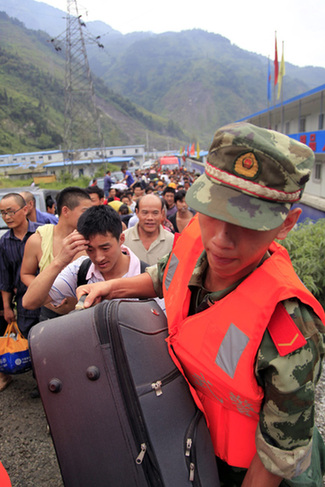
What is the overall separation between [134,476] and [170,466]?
4.5 inches

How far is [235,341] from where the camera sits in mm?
997

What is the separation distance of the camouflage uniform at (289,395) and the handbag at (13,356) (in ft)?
9.09

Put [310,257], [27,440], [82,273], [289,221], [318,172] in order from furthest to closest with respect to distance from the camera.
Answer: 1. [318,172]
2. [310,257]
3. [27,440]
4. [82,273]
5. [289,221]

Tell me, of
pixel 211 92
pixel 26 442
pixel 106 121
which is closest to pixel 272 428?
pixel 26 442

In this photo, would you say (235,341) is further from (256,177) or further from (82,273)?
(82,273)

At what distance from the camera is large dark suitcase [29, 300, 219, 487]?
1049 mm

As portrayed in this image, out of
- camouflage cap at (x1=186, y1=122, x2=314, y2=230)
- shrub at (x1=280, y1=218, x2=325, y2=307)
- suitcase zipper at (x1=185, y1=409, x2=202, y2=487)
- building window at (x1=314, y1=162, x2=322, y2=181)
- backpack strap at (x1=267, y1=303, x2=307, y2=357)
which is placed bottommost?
building window at (x1=314, y1=162, x2=322, y2=181)

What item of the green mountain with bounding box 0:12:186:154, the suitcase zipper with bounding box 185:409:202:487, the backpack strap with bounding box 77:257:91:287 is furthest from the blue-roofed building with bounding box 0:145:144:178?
the suitcase zipper with bounding box 185:409:202:487

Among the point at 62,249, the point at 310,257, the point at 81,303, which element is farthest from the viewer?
the point at 310,257

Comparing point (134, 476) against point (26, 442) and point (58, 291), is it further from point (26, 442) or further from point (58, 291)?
point (26, 442)

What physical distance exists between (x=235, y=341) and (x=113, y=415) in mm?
438

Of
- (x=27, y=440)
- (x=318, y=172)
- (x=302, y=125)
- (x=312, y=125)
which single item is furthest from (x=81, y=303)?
(x=302, y=125)

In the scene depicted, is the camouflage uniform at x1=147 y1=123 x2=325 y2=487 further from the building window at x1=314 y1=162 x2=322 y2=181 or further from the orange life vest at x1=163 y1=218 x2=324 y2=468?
the building window at x1=314 y1=162 x2=322 y2=181

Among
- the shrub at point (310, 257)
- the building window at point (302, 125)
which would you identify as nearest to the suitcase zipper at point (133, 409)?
the shrub at point (310, 257)
